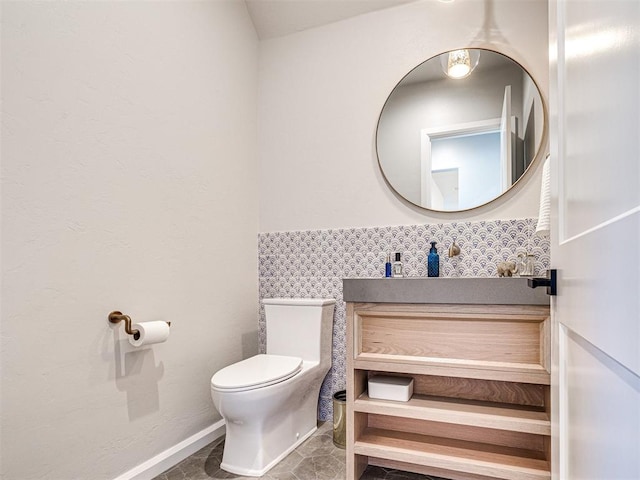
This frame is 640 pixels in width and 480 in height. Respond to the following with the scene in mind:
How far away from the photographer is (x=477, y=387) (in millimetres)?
2070

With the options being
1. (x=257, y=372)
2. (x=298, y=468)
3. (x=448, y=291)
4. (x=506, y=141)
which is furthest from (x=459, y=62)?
(x=298, y=468)

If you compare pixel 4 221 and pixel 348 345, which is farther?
pixel 348 345

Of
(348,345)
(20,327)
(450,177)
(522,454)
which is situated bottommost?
(522,454)

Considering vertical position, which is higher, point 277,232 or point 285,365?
point 277,232

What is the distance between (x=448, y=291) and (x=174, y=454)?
155 centimetres

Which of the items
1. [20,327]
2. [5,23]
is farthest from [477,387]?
[5,23]

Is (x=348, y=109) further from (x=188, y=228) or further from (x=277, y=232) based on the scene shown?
(x=188, y=228)

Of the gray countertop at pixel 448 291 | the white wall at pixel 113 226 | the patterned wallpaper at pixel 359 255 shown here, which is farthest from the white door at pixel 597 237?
the white wall at pixel 113 226

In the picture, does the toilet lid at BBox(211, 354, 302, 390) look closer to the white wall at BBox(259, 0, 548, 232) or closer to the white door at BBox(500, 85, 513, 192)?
the white wall at BBox(259, 0, 548, 232)

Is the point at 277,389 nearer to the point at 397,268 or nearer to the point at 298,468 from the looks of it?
the point at 298,468

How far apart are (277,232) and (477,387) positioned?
5.01 feet

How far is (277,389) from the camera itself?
6.42 ft

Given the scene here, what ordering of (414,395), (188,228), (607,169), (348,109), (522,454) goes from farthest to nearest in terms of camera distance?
(348,109) < (188,228) < (414,395) < (522,454) < (607,169)

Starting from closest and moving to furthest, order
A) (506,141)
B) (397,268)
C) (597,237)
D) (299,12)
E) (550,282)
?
(597,237)
(550,282)
(506,141)
(397,268)
(299,12)
